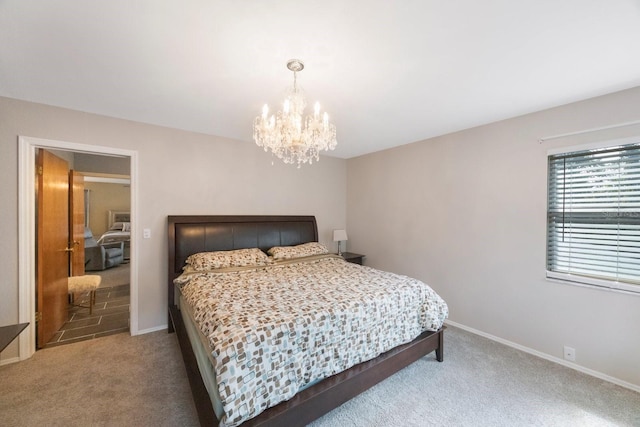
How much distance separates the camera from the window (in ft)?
6.93

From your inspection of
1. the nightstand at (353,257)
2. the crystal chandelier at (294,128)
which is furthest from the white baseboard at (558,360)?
the crystal chandelier at (294,128)

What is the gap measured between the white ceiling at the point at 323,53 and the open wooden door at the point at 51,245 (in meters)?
0.82

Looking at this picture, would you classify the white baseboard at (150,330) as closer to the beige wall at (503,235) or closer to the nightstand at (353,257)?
the nightstand at (353,257)

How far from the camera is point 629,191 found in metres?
2.12

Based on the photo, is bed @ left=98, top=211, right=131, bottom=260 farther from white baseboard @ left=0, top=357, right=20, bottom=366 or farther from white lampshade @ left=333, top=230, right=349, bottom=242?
white lampshade @ left=333, top=230, right=349, bottom=242

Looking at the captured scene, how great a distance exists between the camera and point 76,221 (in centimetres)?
372

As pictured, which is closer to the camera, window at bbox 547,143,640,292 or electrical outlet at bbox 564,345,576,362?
window at bbox 547,143,640,292

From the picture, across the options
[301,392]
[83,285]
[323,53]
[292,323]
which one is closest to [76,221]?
[83,285]

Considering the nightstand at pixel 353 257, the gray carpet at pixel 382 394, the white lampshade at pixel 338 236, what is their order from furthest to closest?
the white lampshade at pixel 338 236 → the nightstand at pixel 353 257 → the gray carpet at pixel 382 394

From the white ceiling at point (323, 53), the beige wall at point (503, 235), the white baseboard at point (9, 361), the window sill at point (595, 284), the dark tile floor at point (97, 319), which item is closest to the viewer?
the white ceiling at point (323, 53)

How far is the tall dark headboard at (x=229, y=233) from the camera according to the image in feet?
10.1

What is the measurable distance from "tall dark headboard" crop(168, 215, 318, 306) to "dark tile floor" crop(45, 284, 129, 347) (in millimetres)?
886

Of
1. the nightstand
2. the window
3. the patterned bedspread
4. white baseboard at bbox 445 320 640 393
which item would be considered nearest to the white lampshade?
the nightstand

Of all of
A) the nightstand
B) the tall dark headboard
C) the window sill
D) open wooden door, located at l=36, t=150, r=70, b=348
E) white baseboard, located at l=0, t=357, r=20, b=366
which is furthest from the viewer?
the nightstand
